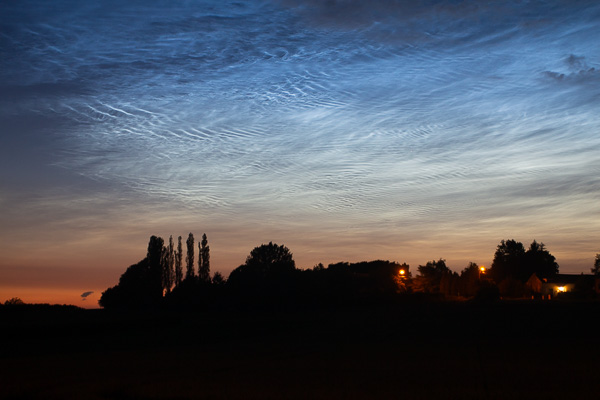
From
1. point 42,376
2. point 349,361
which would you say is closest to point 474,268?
point 349,361

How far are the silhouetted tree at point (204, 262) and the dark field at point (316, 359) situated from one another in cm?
5169

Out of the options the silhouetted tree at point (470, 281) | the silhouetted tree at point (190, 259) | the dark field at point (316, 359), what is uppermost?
the silhouetted tree at point (190, 259)

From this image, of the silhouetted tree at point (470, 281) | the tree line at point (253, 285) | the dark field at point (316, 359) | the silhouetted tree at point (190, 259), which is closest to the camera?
the dark field at point (316, 359)

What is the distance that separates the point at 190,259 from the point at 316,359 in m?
86.1

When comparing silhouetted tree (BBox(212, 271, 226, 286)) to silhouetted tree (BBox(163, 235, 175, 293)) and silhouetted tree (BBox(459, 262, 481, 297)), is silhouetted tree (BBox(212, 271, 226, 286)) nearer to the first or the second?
silhouetted tree (BBox(163, 235, 175, 293))

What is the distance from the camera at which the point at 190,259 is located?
115 metres

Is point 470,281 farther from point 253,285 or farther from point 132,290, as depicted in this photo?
point 132,290

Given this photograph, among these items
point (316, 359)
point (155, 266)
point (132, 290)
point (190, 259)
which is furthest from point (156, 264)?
point (316, 359)

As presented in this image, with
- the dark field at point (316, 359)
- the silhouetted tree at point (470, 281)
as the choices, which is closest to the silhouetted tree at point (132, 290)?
the dark field at point (316, 359)

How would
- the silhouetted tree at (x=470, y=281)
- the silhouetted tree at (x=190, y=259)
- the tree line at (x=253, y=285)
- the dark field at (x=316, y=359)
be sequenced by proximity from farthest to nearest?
the silhouetted tree at (x=470, y=281), the silhouetted tree at (x=190, y=259), the tree line at (x=253, y=285), the dark field at (x=316, y=359)

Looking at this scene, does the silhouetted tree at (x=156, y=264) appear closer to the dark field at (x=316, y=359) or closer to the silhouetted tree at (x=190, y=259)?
the silhouetted tree at (x=190, y=259)

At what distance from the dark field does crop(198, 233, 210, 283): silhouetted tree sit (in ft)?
170

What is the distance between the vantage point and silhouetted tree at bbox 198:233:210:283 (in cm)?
11299

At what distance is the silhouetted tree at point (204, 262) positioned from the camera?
113 meters
